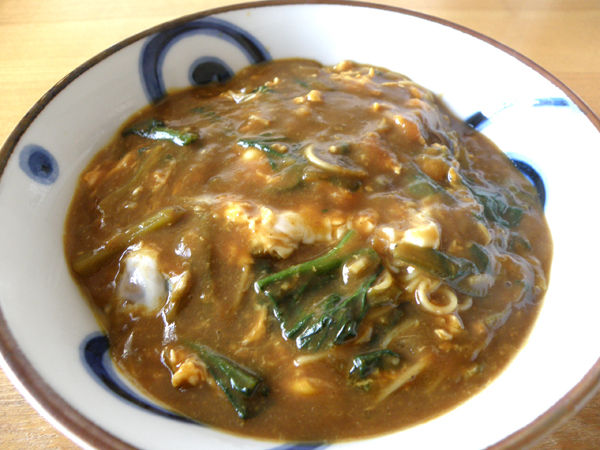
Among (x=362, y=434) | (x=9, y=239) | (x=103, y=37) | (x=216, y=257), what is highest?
(x=103, y=37)

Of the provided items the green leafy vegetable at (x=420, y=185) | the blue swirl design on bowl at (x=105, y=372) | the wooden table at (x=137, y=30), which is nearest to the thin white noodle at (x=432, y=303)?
the green leafy vegetable at (x=420, y=185)

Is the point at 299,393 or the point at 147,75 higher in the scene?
the point at 147,75

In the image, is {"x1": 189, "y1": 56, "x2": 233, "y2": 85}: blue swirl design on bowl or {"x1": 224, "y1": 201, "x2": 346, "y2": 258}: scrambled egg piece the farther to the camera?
{"x1": 189, "y1": 56, "x2": 233, "y2": 85}: blue swirl design on bowl

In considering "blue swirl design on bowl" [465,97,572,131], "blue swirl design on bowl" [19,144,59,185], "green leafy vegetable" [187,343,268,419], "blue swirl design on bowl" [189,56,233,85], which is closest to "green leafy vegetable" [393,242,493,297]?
"green leafy vegetable" [187,343,268,419]

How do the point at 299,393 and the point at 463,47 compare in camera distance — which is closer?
the point at 299,393

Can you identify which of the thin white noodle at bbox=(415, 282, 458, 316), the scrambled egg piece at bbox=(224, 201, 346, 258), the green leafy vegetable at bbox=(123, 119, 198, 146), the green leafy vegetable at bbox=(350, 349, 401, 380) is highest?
the green leafy vegetable at bbox=(123, 119, 198, 146)

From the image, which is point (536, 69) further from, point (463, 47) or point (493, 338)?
point (493, 338)

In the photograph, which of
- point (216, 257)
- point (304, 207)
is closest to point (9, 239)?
point (216, 257)

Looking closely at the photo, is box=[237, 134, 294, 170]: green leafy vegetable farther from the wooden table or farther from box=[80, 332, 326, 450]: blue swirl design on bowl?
the wooden table
